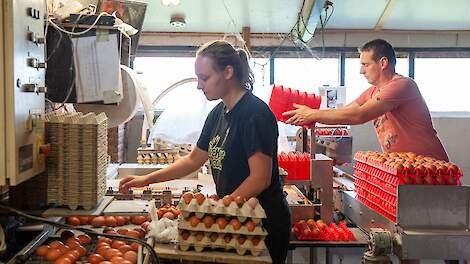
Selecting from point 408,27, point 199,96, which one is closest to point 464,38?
point 408,27

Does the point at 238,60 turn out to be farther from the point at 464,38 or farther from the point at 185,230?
the point at 464,38

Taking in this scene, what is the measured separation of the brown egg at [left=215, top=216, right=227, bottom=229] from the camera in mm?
1578

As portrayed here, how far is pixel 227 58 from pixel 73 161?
703 mm

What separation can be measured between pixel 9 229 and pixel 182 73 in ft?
16.0

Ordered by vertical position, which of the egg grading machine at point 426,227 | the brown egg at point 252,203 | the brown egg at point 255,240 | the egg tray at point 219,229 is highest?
the brown egg at point 252,203

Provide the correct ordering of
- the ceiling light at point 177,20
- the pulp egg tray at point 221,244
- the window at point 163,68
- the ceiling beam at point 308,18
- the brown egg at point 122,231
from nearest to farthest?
the pulp egg tray at point 221,244
the brown egg at point 122,231
the ceiling beam at point 308,18
the ceiling light at point 177,20
the window at point 163,68

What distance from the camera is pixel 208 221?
1580 millimetres

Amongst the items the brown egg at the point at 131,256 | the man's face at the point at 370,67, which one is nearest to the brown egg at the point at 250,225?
the brown egg at the point at 131,256

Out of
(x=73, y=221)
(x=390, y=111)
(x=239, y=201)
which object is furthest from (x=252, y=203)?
(x=390, y=111)

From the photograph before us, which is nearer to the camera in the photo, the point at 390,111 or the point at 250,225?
the point at 250,225

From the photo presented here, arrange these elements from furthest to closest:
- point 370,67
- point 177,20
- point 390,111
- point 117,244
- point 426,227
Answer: point 177,20, point 370,67, point 390,111, point 426,227, point 117,244

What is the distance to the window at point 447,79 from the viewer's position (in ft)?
21.2

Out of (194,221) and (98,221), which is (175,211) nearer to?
(98,221)

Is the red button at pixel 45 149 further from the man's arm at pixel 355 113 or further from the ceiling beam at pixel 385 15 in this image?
the ceiling beam at pixel 385 15
